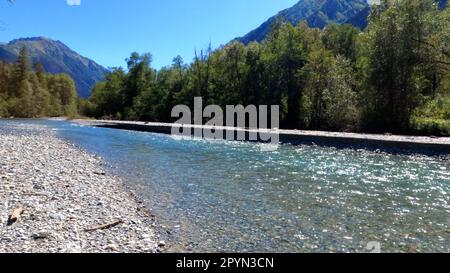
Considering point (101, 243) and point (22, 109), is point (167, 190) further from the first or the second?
point (22, 109)

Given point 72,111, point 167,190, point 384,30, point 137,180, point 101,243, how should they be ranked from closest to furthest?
point 101,243
point 167,190
point 137,180
point 384,30
point 72,111

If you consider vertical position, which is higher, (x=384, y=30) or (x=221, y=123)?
(x=384, y=30)

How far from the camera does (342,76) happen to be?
1470 inches

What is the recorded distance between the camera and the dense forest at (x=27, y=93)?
91363 millimetres

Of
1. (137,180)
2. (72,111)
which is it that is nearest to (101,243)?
(137,180)

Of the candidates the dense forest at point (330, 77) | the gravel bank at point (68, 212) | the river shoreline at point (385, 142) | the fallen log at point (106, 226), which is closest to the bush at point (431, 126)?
the dense forest at point (330, 77)

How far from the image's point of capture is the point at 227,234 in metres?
7.47

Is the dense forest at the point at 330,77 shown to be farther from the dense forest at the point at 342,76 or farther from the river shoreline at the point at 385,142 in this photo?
the river shoreline at the point at 385,142

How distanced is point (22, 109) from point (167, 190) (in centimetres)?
9615

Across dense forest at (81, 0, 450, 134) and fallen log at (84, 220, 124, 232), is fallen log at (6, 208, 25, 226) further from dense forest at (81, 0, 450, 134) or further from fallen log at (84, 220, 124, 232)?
dense forest at (81, 0, 450, 134)

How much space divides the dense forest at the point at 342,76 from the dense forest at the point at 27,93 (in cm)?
4364

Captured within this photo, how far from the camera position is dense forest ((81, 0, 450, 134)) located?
30.2 meters

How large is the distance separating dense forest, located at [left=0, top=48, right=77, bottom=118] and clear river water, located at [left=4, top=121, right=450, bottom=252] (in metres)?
87.6

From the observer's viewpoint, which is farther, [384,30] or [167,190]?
[384,30]
